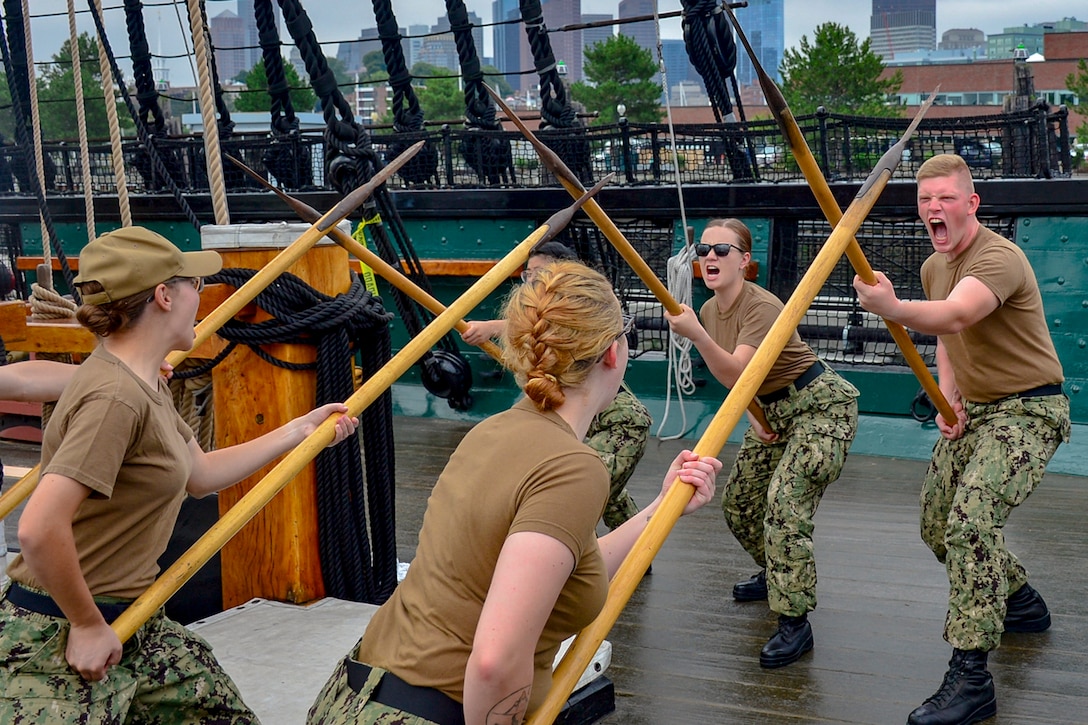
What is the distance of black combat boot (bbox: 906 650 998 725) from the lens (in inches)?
142

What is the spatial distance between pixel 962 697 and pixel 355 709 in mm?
2270

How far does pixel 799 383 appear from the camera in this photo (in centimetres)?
458

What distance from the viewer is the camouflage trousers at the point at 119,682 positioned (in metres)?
2.36

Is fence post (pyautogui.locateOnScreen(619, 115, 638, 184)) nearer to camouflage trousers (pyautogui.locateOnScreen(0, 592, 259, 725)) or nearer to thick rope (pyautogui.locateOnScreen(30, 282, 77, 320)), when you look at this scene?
thick rope (pyautogui.locateOnScreen(30, 282, 77, 320))

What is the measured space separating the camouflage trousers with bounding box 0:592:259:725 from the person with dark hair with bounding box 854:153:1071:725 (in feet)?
6.69

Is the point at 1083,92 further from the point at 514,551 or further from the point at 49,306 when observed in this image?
the point at 514,551

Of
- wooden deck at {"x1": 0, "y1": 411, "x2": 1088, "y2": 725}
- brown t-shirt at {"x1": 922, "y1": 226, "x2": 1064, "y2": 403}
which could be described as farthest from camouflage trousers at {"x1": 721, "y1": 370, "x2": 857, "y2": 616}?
brown t-shirt at {"x1": 922, "y1": 226, "x2": 1064, "y2": 403}

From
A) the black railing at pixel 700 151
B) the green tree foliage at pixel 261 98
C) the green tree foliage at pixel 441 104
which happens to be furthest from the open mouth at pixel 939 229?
the green tree foliage at pixel 441 104

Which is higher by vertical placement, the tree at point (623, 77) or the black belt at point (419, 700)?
the tree at point (623, 77)

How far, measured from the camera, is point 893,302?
3539 millimetres

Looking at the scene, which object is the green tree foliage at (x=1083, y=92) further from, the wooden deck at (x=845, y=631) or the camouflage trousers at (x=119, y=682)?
the camouflage trousers at (x=119, y=682)

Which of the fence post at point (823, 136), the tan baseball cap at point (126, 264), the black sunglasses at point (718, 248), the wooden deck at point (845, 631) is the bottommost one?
the wooden deck at point (845, 631)

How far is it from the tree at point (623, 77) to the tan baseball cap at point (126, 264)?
5996 centimetres

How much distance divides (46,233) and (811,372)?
11.5 feet
